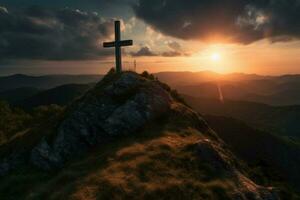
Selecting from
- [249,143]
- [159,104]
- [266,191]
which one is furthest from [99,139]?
[249,143]

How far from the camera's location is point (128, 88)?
38062 mm

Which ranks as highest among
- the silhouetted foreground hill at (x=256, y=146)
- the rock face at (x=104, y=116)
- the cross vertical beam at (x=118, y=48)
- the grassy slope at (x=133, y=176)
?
the cross vertical beam at (x=118, y=48)

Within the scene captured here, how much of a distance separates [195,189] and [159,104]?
15.2 meters

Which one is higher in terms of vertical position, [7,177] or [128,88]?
[128,88]

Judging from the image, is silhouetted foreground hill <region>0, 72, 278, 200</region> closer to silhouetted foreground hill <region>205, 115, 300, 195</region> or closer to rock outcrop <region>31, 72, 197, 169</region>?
rock outcrop <region>31, 72, 197, 169</region>

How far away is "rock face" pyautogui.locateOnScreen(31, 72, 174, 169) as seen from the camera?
103 feet

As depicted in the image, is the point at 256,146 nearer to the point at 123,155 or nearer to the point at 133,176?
the point at 123,155

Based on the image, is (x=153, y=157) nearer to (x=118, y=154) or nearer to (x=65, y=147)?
(x=118, y=154)

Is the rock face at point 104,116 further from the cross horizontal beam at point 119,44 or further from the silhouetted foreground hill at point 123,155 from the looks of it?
the cross horizontal beam at point 119,44

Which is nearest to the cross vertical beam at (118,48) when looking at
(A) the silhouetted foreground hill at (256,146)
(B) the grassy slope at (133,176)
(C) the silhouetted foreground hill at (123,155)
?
(C) the silhouetted foreground hill at (123,155)

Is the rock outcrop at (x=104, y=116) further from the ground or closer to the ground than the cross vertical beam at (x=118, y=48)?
closer to the ground

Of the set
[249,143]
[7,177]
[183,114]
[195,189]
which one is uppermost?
[183,114]

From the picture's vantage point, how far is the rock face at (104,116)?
103 ft

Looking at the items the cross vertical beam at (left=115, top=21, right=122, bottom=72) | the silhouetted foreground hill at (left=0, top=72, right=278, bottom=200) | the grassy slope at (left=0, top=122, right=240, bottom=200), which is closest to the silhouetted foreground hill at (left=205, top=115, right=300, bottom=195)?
the cross vertical beam at (left=115, top=21, right=122, bottom=72)
